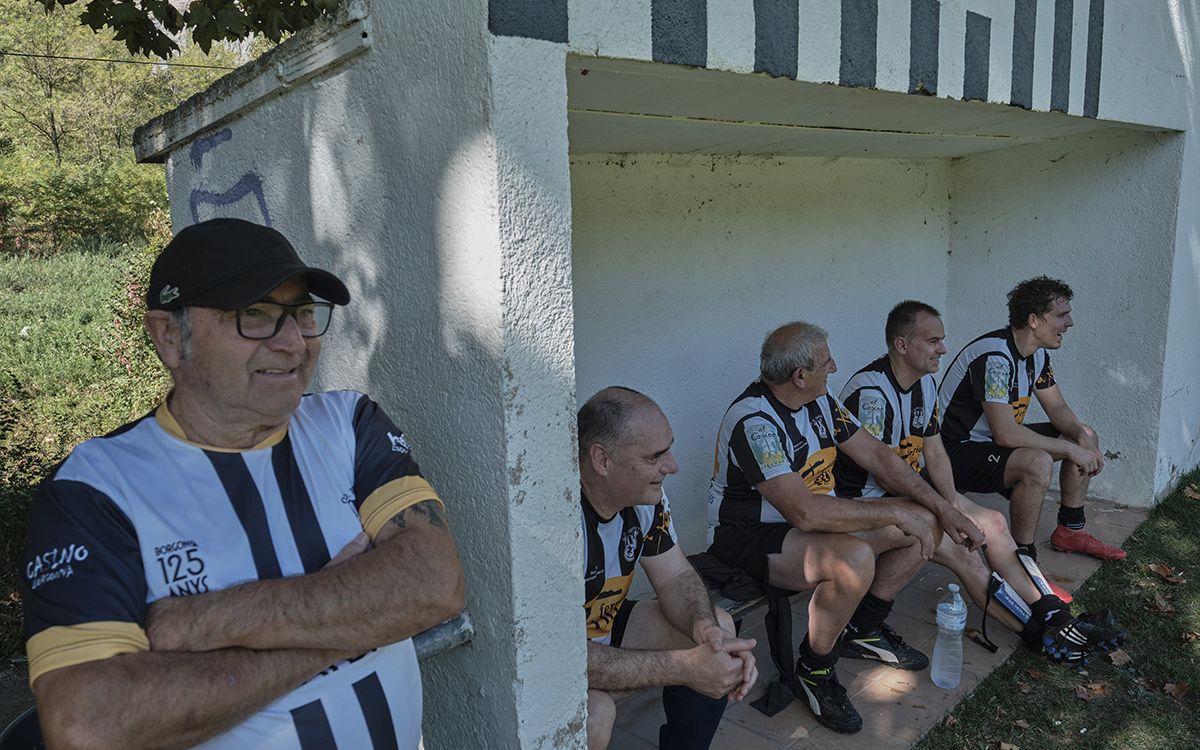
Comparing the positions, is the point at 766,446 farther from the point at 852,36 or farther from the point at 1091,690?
the point at 1091,690

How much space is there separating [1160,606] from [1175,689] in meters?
0.74

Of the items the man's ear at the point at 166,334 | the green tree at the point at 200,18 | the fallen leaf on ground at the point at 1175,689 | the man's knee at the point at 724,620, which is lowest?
the fallen leaf on ground at the point at 1175,689

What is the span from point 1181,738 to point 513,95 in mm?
3316

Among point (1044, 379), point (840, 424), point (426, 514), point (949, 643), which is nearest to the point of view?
point (426, 514)

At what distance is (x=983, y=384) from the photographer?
4492 mm

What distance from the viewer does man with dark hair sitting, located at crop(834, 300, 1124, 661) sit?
3.62 meters

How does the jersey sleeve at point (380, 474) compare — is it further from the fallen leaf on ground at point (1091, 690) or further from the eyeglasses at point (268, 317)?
the fallen leaf on ground at point (1091, 690)

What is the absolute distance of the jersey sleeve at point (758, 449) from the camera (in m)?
3.24

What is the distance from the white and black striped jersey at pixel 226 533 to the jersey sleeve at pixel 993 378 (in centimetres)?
361

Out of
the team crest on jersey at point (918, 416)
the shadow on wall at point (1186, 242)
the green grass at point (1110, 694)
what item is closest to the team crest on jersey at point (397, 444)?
the green grass at point (1110, 694)

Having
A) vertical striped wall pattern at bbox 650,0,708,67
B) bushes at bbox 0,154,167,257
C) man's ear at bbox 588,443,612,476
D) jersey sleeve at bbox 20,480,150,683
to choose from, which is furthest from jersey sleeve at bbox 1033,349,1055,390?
bushes at bbox 0,154,167,257

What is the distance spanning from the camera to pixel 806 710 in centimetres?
328

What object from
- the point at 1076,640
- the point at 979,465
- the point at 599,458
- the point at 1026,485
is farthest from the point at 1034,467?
the point at 599,458

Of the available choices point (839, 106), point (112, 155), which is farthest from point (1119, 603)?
point (112, 155)
